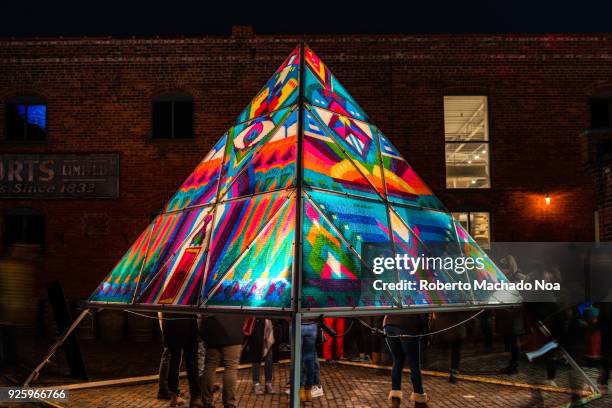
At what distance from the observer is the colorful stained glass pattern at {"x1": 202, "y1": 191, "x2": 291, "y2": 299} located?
5.98 m

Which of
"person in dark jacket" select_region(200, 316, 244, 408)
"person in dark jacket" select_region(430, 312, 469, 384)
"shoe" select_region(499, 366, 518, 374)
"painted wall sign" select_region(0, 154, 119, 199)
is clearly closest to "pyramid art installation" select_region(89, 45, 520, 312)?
"person in dark jacket" select_region(200, 316, 244, 408)

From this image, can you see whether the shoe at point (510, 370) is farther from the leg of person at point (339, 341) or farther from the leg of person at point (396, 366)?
the leg of person at point (396, 366)

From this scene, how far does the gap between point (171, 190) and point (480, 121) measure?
802cm

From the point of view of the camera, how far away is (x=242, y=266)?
231 inches

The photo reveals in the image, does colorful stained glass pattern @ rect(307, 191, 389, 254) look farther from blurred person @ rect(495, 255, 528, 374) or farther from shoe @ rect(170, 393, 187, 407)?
blurred person @ rect(495, 255, 528, 374)

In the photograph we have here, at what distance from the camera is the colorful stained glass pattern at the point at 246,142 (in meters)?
6.95

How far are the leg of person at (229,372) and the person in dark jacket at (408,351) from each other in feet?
5.72

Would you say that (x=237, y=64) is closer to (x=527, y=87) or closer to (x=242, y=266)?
(x=527, y=87)

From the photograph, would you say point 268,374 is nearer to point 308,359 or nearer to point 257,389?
point 257,389

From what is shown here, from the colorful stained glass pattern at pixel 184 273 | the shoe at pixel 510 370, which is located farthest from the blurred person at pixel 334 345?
the colorful stained glass pattern at pixel 184 273

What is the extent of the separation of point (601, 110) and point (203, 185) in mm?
12571

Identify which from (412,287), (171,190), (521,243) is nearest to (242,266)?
(412,287)

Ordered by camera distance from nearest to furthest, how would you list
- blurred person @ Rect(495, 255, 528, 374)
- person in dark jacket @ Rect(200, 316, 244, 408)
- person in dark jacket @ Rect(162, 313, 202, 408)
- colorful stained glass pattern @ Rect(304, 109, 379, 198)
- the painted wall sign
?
colorful stained glass pattern @ Rect(304, 109, 379, 198)
person in dark jacket @ Rect(200, 316, 244, 408)
person in dark jacket @ Rect(162, 313, 202, 408)
blurred person @ Rect(495, 255, 528, 374)
the painted wall sign

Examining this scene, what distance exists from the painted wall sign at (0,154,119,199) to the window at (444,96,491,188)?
840 centimetres
